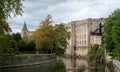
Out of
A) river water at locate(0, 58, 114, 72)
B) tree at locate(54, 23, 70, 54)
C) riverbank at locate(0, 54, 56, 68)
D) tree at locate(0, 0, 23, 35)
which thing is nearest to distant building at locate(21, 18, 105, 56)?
tree at locate(54, 23, 70, 54)

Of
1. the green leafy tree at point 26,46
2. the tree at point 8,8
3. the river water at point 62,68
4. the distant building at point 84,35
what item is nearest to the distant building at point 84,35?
the distant building at point 84,35

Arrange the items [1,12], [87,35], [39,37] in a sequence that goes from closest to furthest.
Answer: [1,12]
[39,37]
[87,35]

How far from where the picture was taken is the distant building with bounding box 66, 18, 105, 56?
126 metres

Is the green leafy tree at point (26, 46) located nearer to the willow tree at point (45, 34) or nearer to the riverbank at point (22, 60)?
the willow tree at point (45, 34)

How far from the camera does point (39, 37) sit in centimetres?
8531

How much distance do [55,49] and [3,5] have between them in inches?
2705

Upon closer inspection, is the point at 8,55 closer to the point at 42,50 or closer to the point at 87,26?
the point at 42,50

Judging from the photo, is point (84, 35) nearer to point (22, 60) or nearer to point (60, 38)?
point (60, 38)

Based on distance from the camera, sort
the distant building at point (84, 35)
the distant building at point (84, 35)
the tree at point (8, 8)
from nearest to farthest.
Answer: the tree at point (8, 8) < the distant building at point (84, 35) < the distant building at point (84, 35)

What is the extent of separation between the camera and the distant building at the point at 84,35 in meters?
126

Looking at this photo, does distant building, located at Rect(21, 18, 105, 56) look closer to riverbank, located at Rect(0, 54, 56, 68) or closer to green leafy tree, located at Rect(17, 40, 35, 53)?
green leafy tree, located at Rect(17, 40, 35, 53)

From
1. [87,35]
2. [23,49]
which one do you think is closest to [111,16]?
[23,49]

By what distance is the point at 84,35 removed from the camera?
13488 cm

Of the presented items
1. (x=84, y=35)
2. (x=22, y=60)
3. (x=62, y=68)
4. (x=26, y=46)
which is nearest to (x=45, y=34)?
(x=26, y=46)
